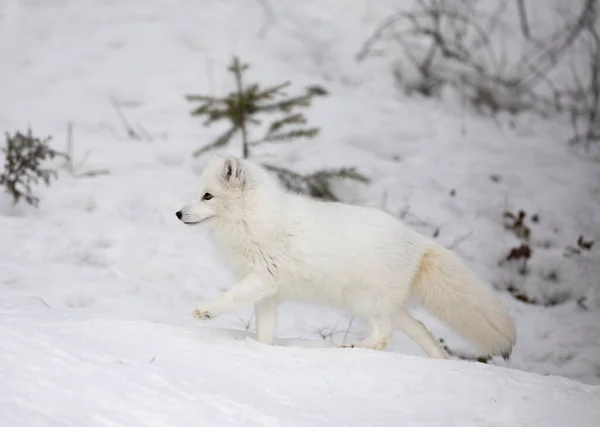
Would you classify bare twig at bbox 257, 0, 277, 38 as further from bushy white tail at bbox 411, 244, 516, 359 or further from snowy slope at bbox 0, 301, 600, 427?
snowy slope at bbox 0, 301, 600, 427

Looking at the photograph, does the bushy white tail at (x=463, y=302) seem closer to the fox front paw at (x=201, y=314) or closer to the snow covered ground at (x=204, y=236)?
the snow covered ground at (x=204, y=236)

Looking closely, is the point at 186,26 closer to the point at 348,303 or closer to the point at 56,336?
the point at 348,303

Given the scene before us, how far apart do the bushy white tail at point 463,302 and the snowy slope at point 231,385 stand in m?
0.61

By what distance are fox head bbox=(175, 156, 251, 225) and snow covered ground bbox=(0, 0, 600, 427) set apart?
0.70 m

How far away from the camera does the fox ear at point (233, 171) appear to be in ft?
15.8

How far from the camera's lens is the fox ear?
4828 mm

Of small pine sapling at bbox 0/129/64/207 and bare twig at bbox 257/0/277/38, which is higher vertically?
bare twig at bbox 257/0/277/38

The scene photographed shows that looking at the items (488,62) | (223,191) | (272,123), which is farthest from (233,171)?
(488,62)

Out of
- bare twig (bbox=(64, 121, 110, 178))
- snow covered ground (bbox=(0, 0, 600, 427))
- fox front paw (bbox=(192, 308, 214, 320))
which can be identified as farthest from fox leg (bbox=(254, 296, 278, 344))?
bare twig (bbox=(64, 121, 110, 178))

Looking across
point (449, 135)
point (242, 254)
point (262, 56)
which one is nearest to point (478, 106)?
point (449, 135)

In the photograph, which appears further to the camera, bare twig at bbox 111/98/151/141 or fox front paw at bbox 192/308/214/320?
bare twig at bbox 111/98/151/141

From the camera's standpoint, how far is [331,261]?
185 inches

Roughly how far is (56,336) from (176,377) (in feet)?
2.25

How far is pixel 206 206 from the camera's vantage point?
4.82 m
